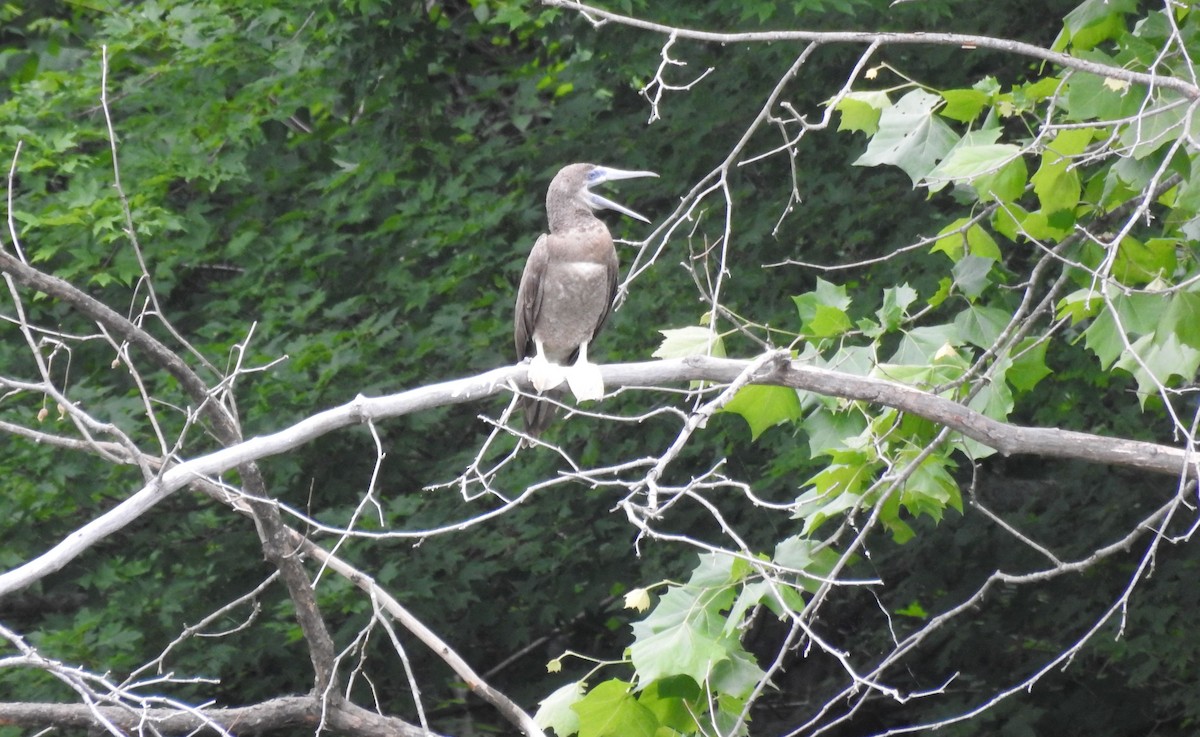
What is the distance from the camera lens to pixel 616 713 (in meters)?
3.53

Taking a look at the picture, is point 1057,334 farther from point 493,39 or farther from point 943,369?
point 493,39

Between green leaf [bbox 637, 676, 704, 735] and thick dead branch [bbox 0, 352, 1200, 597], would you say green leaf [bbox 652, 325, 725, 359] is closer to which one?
thick dead branch [bbox 0, 352, 1200, 597]

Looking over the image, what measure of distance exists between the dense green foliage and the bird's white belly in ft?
1.96

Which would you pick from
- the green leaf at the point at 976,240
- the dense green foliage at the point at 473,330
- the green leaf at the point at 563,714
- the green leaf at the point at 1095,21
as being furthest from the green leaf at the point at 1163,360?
the dense green foliage at the point at 473,330

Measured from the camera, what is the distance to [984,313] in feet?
13.4

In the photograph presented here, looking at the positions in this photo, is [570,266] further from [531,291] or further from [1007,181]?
[1007,181]

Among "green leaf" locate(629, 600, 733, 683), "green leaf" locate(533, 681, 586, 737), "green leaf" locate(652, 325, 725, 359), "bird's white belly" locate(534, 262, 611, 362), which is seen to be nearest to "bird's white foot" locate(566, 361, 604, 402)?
"green leaf" locate(652, 325, 725, 359)

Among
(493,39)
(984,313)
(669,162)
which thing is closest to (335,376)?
(669,162)

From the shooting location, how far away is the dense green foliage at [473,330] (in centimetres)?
597

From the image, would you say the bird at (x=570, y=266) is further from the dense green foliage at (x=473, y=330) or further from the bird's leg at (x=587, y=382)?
the bird's leg at (x=587, y=382)

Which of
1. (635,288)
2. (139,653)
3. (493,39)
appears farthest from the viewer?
(493,39)

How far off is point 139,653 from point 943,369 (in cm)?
361

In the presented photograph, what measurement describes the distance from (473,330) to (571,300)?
4.03ft

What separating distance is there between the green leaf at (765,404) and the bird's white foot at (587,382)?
448 mm
